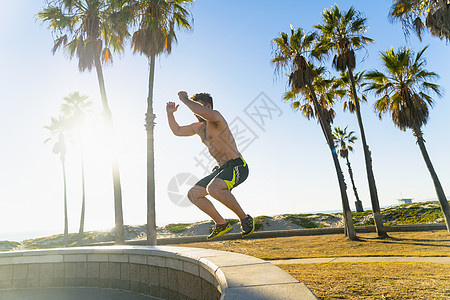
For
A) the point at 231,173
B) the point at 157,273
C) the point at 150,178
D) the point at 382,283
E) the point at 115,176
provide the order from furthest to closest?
1. the point at 115,176
2. the point at 150,178
3. the point at 382,283
4. the point at 157,273
5. the point at 231,173

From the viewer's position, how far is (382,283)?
19.0 feet

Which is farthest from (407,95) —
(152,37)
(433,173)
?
(152,37)

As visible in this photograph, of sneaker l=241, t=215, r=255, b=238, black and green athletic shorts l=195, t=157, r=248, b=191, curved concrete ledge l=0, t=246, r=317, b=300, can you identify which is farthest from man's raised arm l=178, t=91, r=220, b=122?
curved concrete ledge l=0, t=246, r=317, b=300

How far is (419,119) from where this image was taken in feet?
56.5

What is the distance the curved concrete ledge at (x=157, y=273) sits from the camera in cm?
293

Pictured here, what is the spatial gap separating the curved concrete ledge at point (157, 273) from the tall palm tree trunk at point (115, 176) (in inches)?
273

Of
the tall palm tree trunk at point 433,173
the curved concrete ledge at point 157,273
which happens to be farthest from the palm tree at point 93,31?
the tall palm tree trunk at point 433,173

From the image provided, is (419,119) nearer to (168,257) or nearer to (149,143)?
(149,143)

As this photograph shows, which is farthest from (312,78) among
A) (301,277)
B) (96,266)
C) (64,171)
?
(64,171)

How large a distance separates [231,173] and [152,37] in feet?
46.3

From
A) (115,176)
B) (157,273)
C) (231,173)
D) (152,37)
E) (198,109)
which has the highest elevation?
(152,37)

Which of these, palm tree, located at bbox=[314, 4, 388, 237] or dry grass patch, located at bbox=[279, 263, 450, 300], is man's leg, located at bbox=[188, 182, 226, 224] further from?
palm tree, located at bbox=[314, 4, 388, 237]

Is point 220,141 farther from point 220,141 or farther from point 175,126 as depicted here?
point 175,126

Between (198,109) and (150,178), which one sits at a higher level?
(150,178)
